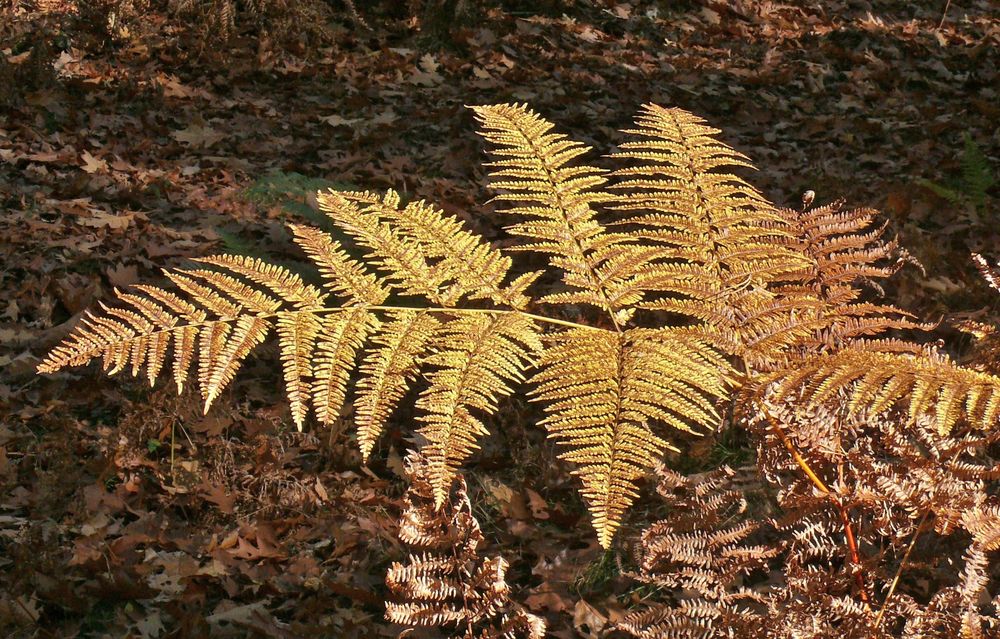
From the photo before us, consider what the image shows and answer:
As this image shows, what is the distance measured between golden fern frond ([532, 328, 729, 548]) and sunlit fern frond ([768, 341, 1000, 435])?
4.3 inches

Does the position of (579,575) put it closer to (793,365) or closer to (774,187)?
(793,365)

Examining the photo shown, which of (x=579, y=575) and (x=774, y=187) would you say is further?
(x=774, y=187)

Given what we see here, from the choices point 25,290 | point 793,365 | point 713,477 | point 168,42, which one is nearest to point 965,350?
point 713,477

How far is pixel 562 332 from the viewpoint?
133cm

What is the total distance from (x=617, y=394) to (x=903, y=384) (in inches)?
13.2

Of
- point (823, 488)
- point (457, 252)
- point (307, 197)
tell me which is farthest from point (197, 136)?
point (823, 488)

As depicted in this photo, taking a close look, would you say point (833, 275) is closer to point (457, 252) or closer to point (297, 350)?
point (457, 252)

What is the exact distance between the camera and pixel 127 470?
3.82 meters

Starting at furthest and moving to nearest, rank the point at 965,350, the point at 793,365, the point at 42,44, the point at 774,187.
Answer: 1. the point at 42,44
2. the point at 774,187
3. the point at 965,350
4. the point at 793,365

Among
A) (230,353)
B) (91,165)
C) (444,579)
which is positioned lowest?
(91,165)

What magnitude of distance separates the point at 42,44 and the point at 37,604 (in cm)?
517

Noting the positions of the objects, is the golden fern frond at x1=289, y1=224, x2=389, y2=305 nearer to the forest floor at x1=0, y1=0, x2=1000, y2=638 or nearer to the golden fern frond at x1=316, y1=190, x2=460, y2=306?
the golden fern frond at x1=316, y1=190, x2=460, y2=306

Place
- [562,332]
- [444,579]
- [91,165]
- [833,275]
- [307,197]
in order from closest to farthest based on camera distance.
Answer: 1. [562,332]
2. [833,275]
3. [444,579]
4. [307,197]
5. [91,165]

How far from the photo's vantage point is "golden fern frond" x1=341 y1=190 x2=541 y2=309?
4.52ft
